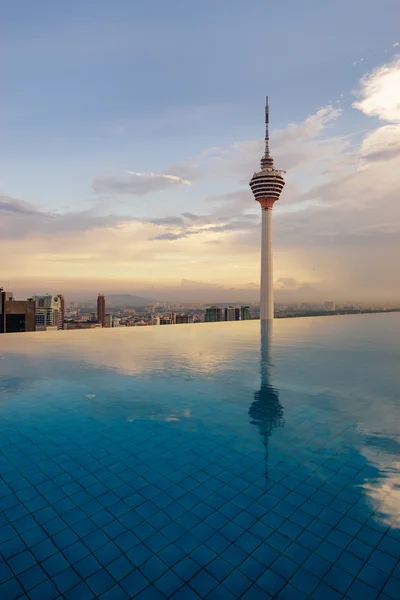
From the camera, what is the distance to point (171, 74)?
3002 cm

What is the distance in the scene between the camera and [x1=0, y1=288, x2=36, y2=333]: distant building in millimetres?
39000

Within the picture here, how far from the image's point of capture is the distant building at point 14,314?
3900cm

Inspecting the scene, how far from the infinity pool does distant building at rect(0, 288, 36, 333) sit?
107 ft

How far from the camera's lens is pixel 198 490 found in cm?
535

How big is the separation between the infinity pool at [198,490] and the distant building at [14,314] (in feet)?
107

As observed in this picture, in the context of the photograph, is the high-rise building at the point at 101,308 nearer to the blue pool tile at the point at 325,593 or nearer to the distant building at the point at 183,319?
the distant building at the point at 183,319

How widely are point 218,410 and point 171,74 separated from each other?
32.5m

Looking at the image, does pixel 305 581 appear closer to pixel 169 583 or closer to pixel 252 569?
pixel 252 569

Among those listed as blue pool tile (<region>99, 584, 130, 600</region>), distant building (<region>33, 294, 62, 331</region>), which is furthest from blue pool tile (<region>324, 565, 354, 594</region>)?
distant building (<region>33, 294, 62, 331</region>)

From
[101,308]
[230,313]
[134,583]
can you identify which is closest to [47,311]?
[101,308]

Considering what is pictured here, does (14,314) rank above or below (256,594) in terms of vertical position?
above

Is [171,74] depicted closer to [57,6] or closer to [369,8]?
[57,6]

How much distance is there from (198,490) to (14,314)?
41.6 meters

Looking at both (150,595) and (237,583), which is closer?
(150,595)
